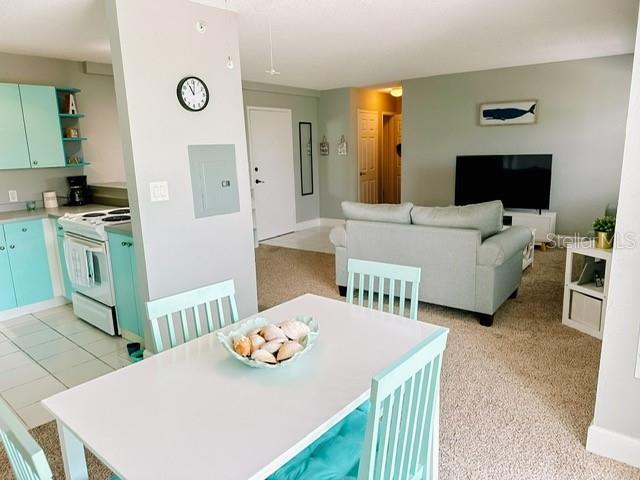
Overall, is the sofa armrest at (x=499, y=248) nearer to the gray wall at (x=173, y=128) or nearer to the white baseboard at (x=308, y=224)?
the gray wall at (x=173, y=128)

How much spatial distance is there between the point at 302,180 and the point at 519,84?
11.9 ft

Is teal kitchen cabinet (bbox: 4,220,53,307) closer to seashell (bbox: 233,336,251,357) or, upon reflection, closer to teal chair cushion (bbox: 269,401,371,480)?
seashell (bbox: 233,336,251,357)

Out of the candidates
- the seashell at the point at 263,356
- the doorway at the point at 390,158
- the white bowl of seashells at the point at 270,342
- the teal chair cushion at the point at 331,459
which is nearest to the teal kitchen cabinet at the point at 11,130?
the white bowl of seashells at the point at 270,342

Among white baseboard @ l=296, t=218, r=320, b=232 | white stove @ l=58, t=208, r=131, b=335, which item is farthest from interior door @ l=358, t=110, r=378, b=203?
white stove @ l=58, t=208, r=131, b=335

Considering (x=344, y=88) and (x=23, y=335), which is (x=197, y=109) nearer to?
(x=23, y=335)

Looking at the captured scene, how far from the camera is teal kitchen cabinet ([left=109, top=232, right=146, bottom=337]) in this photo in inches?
124

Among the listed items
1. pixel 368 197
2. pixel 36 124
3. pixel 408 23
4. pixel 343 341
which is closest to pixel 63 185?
pixel 36 124

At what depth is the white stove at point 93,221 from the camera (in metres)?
3.31

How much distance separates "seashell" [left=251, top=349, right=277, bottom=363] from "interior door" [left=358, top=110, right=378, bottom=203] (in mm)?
6700

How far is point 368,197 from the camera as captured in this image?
27.6ft

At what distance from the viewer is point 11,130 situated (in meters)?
3.97

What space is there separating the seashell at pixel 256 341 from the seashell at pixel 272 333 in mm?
22

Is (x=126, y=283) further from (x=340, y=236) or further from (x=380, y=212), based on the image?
(x=380, y=212)

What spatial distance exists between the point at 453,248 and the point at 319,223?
481 centimetres
